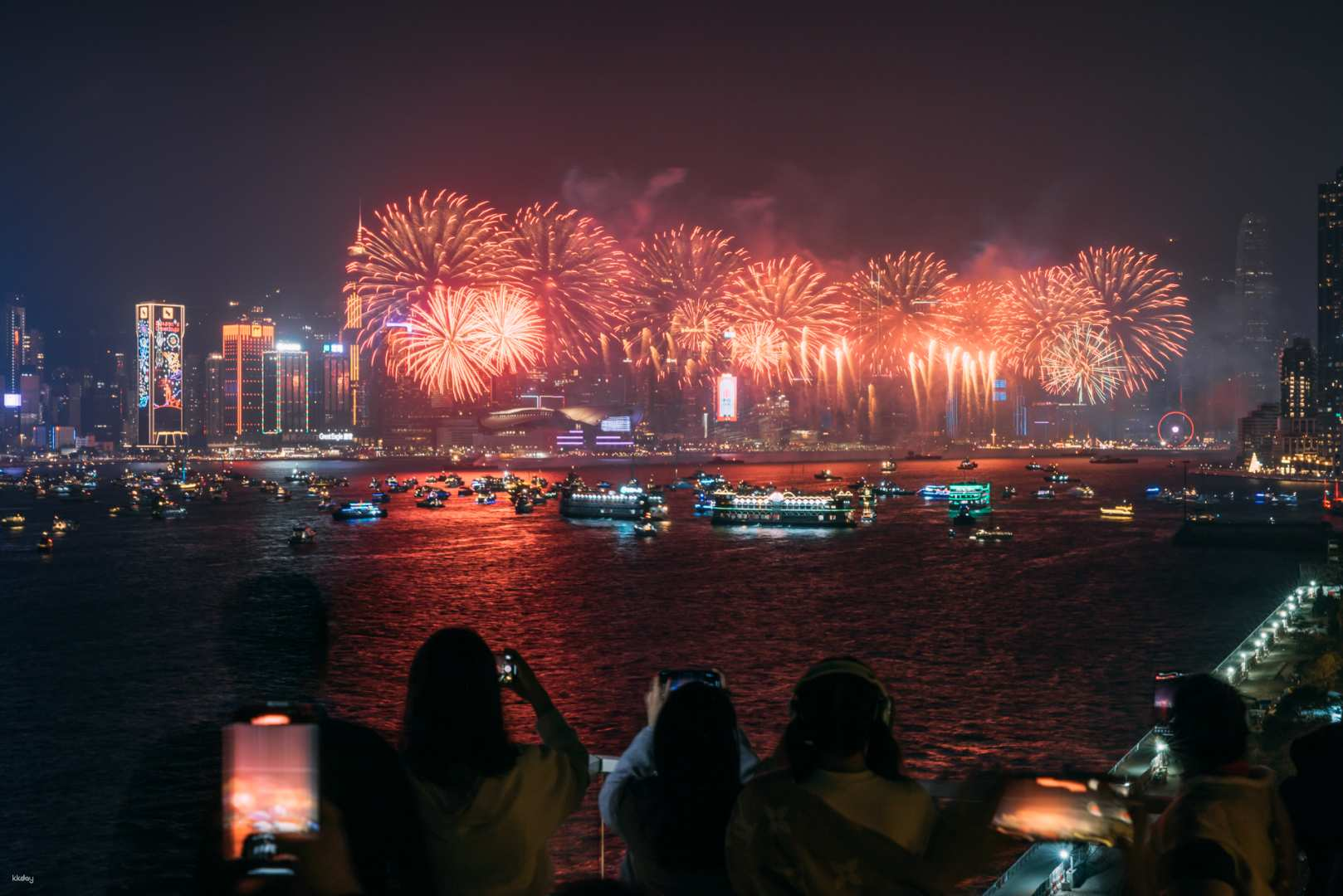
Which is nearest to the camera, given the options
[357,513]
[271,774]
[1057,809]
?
[271,774]

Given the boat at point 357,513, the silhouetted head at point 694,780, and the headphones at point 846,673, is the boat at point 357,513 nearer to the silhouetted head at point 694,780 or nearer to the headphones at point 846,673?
the silhouetted head at point 694,780

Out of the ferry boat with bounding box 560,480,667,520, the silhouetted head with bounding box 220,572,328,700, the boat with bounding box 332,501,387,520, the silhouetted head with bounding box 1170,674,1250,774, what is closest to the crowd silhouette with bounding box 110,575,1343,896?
the silhouetted head with bounding box 1170,674,1250,774

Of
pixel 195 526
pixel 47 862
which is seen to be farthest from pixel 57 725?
pixel 195 526

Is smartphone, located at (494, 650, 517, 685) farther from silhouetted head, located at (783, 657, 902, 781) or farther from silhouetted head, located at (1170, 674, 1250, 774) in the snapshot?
silhouetted head, located at (1170, 674, 1250, 774)

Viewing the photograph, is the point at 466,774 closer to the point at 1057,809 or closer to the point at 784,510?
the point at 1057,809

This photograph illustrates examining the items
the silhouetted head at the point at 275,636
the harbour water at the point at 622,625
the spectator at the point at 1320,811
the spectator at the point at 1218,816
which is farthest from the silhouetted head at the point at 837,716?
the silhouetted head at the point at 275,636

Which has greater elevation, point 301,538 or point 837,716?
point 837,716

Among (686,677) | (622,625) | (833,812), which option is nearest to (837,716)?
(833,812)
